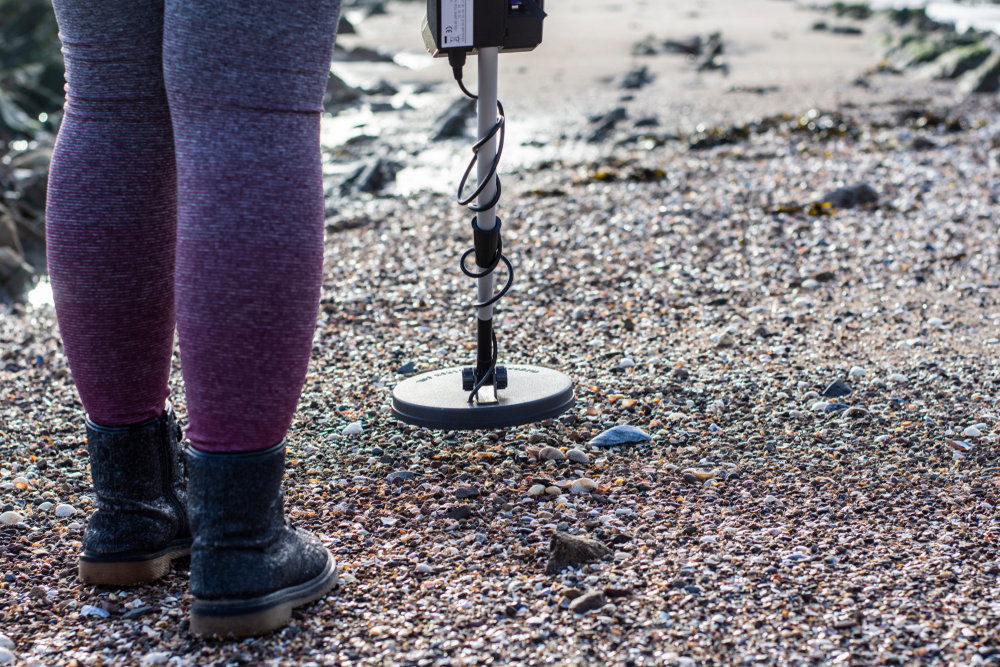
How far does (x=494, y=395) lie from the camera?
2178mm

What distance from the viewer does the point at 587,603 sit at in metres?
1.44

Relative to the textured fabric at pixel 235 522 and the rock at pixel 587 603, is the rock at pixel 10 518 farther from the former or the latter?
the rock at pixel 587 603

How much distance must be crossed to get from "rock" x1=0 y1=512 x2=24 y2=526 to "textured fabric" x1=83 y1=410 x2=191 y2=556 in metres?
0.39

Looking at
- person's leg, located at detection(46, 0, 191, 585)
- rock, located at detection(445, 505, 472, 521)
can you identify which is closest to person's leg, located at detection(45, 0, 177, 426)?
person's leg, located at detection(46, 0, 191, 585)

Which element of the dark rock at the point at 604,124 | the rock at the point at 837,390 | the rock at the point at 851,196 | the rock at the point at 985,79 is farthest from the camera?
the rock at the point at 985,79

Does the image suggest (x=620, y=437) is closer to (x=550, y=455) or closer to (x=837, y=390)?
(x=550, y=455)

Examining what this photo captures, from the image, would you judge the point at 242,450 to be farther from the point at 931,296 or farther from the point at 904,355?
the point at 931,296

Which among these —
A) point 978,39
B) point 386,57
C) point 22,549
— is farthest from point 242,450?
point 978,39

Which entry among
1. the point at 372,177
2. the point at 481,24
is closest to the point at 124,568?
the point at 481,24

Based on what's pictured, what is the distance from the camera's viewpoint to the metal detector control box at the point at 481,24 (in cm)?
194

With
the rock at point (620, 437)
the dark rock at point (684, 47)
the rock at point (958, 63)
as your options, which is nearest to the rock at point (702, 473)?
the rock at point (620, 437)

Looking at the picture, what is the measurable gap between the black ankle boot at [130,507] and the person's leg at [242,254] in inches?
8.2

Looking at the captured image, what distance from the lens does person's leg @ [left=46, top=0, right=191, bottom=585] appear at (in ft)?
4.59

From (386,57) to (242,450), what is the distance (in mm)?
13657
